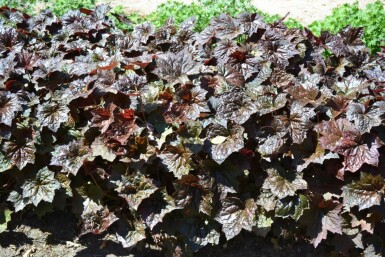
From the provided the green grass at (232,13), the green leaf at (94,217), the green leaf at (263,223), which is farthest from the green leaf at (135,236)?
the green grass at (232,13)

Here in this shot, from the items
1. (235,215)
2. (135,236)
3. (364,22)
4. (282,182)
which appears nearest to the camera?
(282,182)

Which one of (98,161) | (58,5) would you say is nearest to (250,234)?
(98,161)

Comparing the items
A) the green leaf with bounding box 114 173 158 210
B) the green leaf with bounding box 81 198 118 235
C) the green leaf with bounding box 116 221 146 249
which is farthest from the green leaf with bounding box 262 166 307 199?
the green leaf with bounding box 81 198 118 235

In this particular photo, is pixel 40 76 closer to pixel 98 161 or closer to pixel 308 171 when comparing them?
pixel 98 161

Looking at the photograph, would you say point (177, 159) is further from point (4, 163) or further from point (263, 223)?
point (4, 163)

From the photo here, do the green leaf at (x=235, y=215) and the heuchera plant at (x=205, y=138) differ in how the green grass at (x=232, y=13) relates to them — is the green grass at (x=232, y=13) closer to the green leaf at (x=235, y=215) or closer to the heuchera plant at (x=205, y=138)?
the heuchera plant at (x=205, y=138)

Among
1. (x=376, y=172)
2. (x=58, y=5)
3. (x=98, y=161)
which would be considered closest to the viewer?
(x=376, y=172)

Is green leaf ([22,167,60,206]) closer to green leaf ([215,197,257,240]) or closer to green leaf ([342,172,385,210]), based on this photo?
green leaf ([215,197,257,240])

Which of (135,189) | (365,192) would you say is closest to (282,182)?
(365,192)
